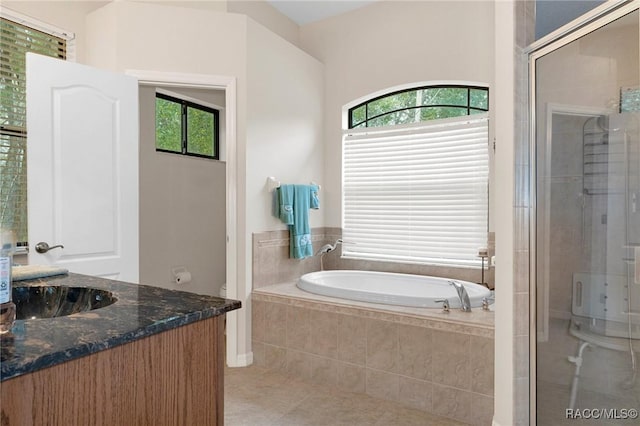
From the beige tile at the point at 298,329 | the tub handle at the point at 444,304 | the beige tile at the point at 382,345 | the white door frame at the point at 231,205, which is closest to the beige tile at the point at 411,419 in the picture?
the beige tile at the point at 382,345

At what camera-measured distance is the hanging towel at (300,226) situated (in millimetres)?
3414

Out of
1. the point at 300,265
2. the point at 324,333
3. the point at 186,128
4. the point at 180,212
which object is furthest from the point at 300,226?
the point at 186,128

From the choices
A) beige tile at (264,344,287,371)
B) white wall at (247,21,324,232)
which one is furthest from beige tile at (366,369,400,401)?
white wall at (247,21,324,232)

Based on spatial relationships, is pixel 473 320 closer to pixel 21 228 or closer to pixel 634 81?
pixel 634 81

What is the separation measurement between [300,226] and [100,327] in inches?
102

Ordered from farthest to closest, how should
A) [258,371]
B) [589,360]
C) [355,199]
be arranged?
[355,199] → [258,371] → [589,360]

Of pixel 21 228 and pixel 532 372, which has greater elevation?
pixel 21 228

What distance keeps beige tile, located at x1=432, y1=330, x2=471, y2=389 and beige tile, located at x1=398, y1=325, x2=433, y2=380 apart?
0.04 meters

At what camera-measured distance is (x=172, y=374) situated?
0.97 m

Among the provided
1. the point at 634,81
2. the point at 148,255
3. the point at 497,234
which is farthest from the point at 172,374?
the point at 148,255

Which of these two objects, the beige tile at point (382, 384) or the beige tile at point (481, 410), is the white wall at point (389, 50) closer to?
the beige tile at point (382, 384)

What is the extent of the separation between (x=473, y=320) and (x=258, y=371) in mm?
1563

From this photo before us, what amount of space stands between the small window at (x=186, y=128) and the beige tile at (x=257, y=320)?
1.76 meters

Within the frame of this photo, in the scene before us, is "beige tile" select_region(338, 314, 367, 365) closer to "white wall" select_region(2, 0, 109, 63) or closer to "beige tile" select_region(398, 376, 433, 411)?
"beige tile" select_region(398, 376, 433, 411)
